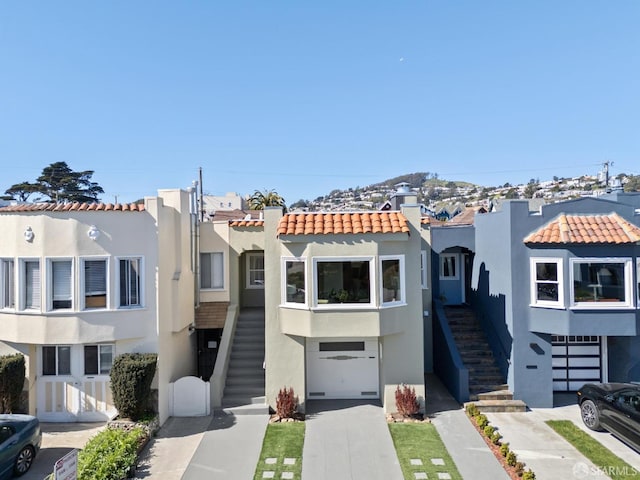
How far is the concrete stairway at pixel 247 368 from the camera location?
45.1 feet

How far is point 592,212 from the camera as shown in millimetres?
14258

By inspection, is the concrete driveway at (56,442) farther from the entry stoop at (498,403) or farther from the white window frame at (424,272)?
the white window frame at (424,272)

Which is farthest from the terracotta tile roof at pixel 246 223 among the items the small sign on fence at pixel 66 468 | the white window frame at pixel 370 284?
the small sign on fence at pixel 66 468

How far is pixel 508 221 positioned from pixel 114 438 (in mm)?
13227

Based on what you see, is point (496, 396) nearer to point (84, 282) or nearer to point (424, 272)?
point (424, 272)

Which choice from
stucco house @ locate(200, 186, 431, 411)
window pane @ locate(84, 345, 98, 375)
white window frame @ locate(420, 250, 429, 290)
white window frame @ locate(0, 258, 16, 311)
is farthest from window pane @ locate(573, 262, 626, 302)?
white window frame @ locate(0, 258, 16, 311)

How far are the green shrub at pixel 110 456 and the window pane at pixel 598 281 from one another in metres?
13.5

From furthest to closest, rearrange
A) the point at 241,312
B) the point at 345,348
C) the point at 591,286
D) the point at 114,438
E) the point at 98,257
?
the point at 241,312, the point at 345,348, the point at 591,286, the point at 98,257, the point at 114,438

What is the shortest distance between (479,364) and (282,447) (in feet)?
26.3

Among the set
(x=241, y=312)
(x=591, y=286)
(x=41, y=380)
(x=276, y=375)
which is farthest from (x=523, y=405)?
(x=41, y=380)

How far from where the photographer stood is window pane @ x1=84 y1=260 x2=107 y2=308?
1267 cm

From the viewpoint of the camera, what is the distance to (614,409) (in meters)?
11.4

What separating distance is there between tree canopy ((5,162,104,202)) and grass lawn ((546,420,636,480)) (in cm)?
4598

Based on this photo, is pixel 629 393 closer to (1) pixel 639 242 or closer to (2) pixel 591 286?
(2) pixel 591 286
